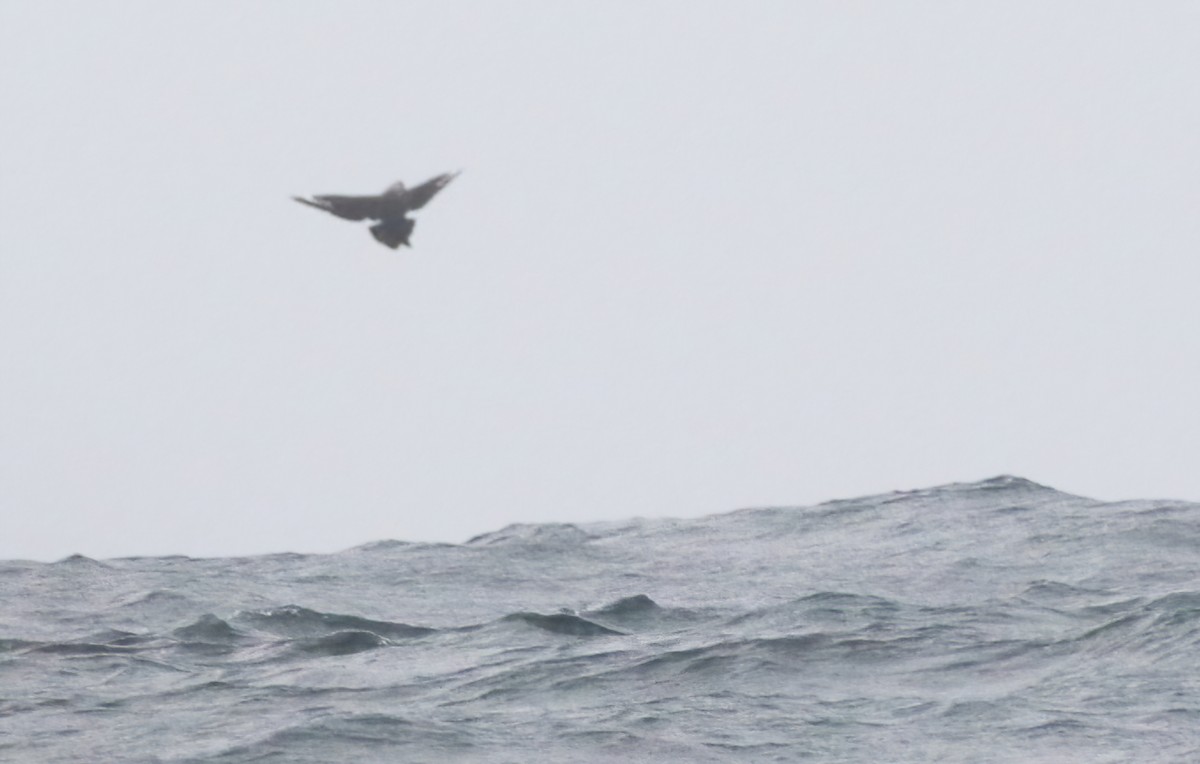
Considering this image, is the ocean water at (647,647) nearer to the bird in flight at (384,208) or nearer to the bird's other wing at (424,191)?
the bird in flight at (384,208)

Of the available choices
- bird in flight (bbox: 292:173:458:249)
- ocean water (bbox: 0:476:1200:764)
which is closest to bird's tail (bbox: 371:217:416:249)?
bird in flight (bbox: 292:173:458:249)

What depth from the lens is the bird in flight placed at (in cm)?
1115

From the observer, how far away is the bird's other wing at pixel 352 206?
11203mm

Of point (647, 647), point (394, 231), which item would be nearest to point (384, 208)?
point (394, 231)

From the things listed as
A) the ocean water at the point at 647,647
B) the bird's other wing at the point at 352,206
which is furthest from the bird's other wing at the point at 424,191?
the ocean water at the point at 647,647

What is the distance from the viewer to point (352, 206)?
11.2m

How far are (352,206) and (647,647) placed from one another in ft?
15.6

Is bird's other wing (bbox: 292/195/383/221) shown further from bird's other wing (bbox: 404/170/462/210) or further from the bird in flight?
bird's other wing (bbox: 404/170/462/210)

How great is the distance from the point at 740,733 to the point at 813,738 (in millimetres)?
489

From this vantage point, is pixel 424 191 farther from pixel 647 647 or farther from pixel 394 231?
pixel 647 647

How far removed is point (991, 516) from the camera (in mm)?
20125

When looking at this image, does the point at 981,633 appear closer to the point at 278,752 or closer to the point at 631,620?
the point at 631,620

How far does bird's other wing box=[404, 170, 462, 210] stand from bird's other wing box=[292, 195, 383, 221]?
0.56ft

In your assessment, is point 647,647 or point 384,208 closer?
point 384,208
